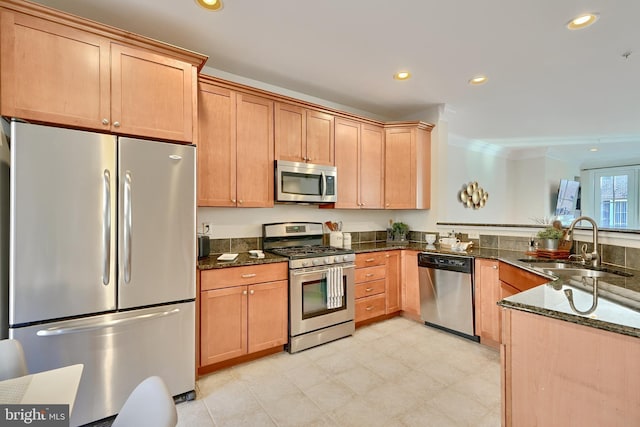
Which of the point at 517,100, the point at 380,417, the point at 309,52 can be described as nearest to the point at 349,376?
the point at 380,417

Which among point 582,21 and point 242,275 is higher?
point 582,21

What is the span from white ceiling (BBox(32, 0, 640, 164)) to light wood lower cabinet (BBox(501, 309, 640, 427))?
2.04 metres

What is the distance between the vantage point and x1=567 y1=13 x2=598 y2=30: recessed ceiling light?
206 centimetres

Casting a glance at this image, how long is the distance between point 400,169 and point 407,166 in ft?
0.32

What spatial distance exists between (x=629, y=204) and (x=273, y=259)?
8.82 metres

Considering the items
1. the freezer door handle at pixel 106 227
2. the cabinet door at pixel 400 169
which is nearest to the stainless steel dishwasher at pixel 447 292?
the cabinet door at pixel 400 169

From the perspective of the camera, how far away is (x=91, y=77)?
184 centimetres

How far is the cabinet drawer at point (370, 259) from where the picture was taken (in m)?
3.30

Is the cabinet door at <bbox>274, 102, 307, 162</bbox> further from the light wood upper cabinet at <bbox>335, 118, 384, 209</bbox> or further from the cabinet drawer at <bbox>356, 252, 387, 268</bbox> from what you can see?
the cabinet drawer at <bbox>356, 252, 387, 268</bbox>

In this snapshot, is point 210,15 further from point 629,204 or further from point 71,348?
point 629,204

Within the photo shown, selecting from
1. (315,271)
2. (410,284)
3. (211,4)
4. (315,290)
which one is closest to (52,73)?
(211,4)

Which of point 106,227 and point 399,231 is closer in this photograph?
point 106,227

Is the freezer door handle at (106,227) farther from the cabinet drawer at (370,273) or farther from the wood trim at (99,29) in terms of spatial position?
the cabinet drawer at (370,273)

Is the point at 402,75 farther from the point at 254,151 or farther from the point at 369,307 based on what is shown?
the point at 369,307
